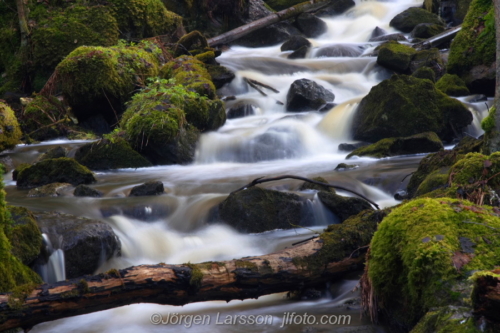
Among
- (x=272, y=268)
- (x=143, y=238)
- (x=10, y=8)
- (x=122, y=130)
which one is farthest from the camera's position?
(x=10, y=8)

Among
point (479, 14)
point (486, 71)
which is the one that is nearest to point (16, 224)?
point (486, 71)

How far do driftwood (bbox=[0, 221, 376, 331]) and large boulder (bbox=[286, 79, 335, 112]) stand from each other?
8551 millimetres

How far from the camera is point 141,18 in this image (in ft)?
52.3

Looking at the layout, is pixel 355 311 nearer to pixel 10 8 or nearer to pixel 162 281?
pixel 162 281

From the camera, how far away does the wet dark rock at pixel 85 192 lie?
24.7ft

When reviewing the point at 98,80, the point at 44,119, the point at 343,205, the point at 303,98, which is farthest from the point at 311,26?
the point at 343,205

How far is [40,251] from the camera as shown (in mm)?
4883

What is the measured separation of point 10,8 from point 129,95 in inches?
254

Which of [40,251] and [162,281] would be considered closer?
[162,281]

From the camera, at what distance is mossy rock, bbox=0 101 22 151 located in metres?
10.0

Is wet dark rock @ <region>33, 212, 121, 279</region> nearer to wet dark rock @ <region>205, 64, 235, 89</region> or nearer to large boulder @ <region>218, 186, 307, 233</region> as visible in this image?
large boulder @ <region>218, 186, 307, 233</region>

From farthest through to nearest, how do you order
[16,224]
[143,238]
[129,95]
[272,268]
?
[129,95]
[143,238]
[16,224]
[272,268]

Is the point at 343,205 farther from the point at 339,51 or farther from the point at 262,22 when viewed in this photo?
the point at 262,22

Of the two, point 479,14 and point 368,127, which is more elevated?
point 479,14
